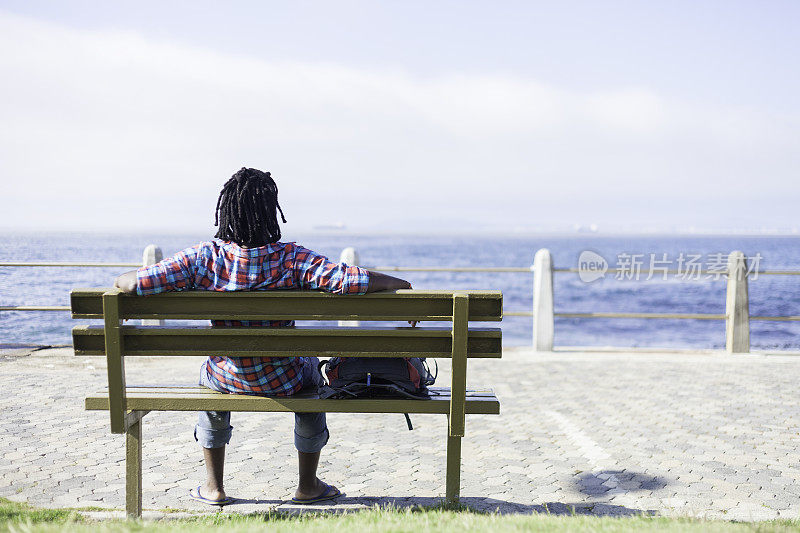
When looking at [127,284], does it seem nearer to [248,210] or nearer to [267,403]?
[248,210]

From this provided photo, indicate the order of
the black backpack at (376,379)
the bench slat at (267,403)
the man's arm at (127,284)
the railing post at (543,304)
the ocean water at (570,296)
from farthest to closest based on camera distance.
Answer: the ocean water at (570,296) < the railing post at (543,304) < the black backpack at (376,379) < the bench slat at (267,403) < the man's arm at (127,284)

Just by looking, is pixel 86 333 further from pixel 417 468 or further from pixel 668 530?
pixel 668 530

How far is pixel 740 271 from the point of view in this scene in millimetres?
9875

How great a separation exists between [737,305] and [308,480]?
7.89 metres

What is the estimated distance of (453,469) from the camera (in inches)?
141

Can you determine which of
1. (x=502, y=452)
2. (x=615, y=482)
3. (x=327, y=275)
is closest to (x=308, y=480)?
(x=327, y=275)

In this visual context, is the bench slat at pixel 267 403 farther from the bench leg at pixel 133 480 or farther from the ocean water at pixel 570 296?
the ocean water at pixel 570 296

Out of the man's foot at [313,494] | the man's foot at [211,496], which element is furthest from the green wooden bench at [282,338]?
the man's foot at [313,494]

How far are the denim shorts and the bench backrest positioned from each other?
16.0 inches

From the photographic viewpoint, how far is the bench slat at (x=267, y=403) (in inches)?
138

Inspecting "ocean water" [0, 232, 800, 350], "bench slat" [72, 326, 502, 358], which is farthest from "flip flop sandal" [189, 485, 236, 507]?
"ocean water" [0, 232, 800, 350]

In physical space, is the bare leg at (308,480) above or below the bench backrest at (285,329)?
below

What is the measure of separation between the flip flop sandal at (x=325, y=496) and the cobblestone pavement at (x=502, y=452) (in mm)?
57

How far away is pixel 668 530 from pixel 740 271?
7713 millimetres
